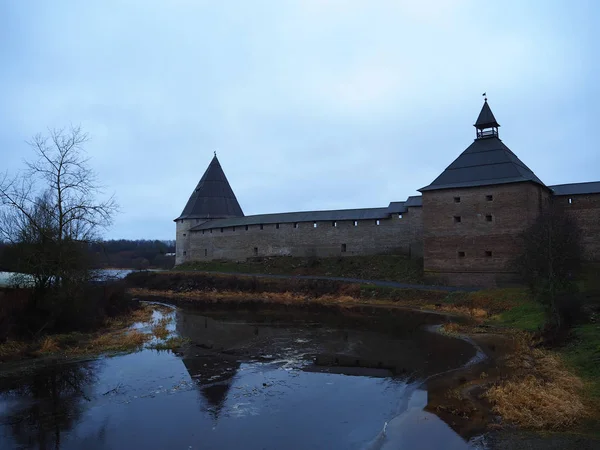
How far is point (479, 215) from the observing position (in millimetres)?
18609

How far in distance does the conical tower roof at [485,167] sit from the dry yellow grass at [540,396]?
11.9 meters

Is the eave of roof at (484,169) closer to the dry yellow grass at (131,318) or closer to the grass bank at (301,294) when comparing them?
the grass bank at (301,294)

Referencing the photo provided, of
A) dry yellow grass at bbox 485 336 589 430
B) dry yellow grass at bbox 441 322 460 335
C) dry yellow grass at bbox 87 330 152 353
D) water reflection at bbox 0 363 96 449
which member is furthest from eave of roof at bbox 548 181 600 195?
water reflection at bbox 0 363 96 449

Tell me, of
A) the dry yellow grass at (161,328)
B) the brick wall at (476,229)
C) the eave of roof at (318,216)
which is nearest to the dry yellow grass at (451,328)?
the brick wall at (476,229)

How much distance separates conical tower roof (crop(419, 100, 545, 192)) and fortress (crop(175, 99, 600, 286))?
0.14 feet

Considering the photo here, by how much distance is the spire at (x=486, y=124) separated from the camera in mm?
21359

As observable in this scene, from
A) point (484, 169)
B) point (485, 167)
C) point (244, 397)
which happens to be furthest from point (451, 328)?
point (485, 167)

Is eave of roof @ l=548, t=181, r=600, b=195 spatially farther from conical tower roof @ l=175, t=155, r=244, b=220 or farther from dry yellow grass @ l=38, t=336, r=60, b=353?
conical tower roof @ l=175, t=155, r=244, b=220

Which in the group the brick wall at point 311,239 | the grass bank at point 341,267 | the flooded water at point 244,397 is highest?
the brick wall at point 311,239

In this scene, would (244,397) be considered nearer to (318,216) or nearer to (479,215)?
(479,215)

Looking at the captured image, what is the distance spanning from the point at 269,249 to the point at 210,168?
440 inches

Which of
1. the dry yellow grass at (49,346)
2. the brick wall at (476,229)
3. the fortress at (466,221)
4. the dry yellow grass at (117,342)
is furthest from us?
the fortress at (466,221)

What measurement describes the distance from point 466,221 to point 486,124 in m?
5.82

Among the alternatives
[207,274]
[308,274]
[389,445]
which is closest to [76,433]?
[389,445]
